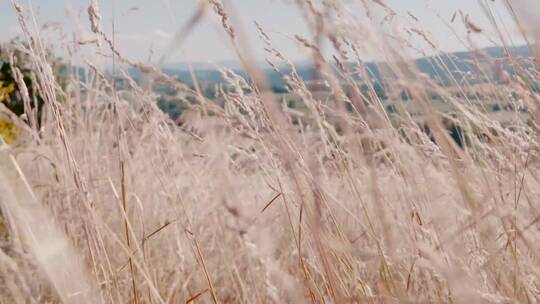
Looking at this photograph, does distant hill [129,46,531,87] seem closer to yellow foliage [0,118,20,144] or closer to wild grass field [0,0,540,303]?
wild grass field [0,0,540,303]

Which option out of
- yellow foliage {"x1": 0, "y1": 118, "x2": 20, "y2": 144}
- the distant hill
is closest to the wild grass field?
the distant hill

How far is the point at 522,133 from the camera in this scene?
155cm

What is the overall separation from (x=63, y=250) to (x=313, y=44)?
0.97 m

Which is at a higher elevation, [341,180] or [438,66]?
[438,66]

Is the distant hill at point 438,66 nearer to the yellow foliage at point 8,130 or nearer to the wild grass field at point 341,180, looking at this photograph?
the wild grass field at point 341,180

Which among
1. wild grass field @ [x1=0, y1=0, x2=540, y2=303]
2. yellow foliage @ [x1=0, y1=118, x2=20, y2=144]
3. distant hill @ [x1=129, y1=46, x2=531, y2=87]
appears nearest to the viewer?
wild grass field @ [x1=0, y1=0, x2=540, y2=303]

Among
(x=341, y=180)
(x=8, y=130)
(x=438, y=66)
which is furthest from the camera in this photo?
(x=8, y=130)

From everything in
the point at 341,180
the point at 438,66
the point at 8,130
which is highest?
the point at 8,130

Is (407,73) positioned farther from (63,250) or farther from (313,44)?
(63,250)

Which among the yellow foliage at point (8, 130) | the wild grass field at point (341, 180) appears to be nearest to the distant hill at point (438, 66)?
the wild grass field at point (341, 180)

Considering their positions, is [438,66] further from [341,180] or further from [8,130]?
[8,130]

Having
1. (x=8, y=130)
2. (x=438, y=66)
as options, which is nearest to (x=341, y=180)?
(x=438, y=66)

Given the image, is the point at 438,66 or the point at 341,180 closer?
the point at 341,180

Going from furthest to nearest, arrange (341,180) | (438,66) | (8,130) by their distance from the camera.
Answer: (8,130) → (438,66) → (341,180)
